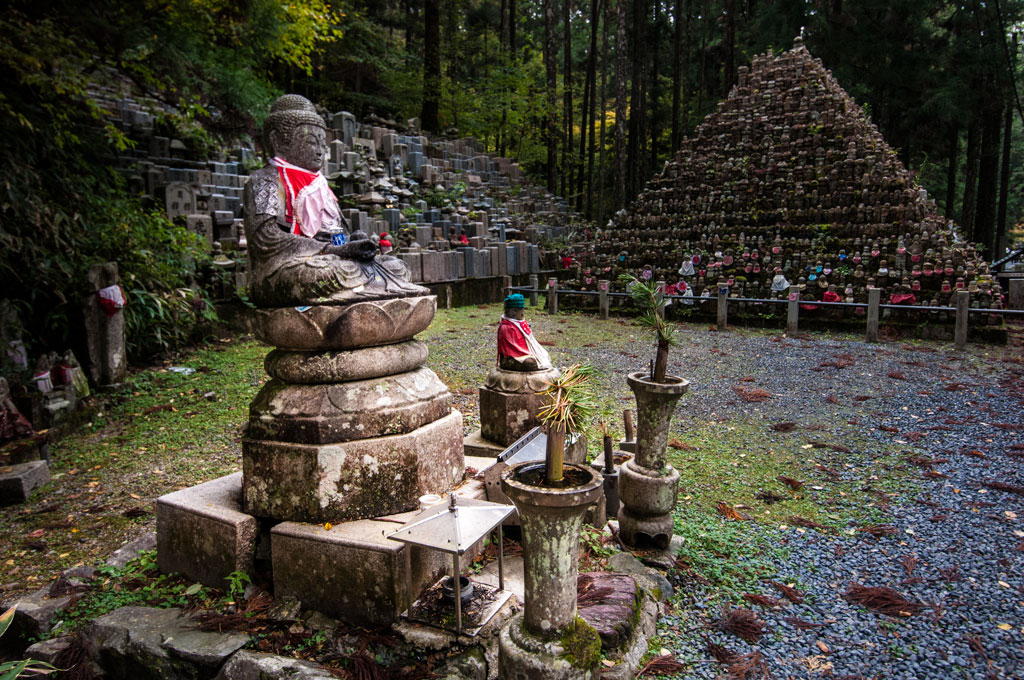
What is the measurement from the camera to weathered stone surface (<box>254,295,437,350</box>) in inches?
130

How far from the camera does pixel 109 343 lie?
770cm

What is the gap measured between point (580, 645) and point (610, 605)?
2.58 ft

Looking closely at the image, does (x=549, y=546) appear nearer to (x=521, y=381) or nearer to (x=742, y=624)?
(x=742, y=624)

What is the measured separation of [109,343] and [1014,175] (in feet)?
129

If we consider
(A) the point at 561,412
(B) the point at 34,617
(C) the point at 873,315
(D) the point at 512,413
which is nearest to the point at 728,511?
(D) the point at 512,413

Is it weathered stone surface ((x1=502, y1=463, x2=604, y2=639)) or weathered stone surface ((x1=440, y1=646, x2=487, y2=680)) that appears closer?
weathered stone surface ((x1=502, y1=463, x2=604, y2=639))

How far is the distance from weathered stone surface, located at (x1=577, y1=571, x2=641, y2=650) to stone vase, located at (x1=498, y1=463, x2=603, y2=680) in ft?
1.48

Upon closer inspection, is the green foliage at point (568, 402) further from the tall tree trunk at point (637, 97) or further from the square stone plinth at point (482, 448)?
the tall tree trunk at point (637, 97)

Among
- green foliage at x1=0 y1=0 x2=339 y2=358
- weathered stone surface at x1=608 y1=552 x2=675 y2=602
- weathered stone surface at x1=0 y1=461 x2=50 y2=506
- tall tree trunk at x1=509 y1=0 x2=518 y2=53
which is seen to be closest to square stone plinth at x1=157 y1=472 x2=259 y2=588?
weathered stone surface at x1=608 y1=552 x2=675 y2=602

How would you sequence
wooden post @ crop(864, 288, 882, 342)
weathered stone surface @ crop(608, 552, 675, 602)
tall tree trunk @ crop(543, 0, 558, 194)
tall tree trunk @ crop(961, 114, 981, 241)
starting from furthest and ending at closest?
tall tree trunk @ crop(543, 0, 558, 194) → tall tree trunk @ crop(961, 114, 981, 241) → wooden post @ crop(864, 288, 882, 342) → weathered stone surface @ crop(608, 552, 675, 602)

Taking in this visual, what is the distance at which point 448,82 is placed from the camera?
88.1 feet

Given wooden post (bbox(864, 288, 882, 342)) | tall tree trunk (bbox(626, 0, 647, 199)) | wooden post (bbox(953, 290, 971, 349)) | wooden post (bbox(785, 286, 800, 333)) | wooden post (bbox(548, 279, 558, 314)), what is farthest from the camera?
tall tree trunk (bbox(626, 0, 647, 199))

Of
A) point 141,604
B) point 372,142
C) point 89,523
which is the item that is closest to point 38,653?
point 141,604

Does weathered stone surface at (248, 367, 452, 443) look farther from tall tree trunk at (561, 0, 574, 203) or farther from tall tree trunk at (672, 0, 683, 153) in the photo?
tall tree trunk at (561, 0, 574, 203)
